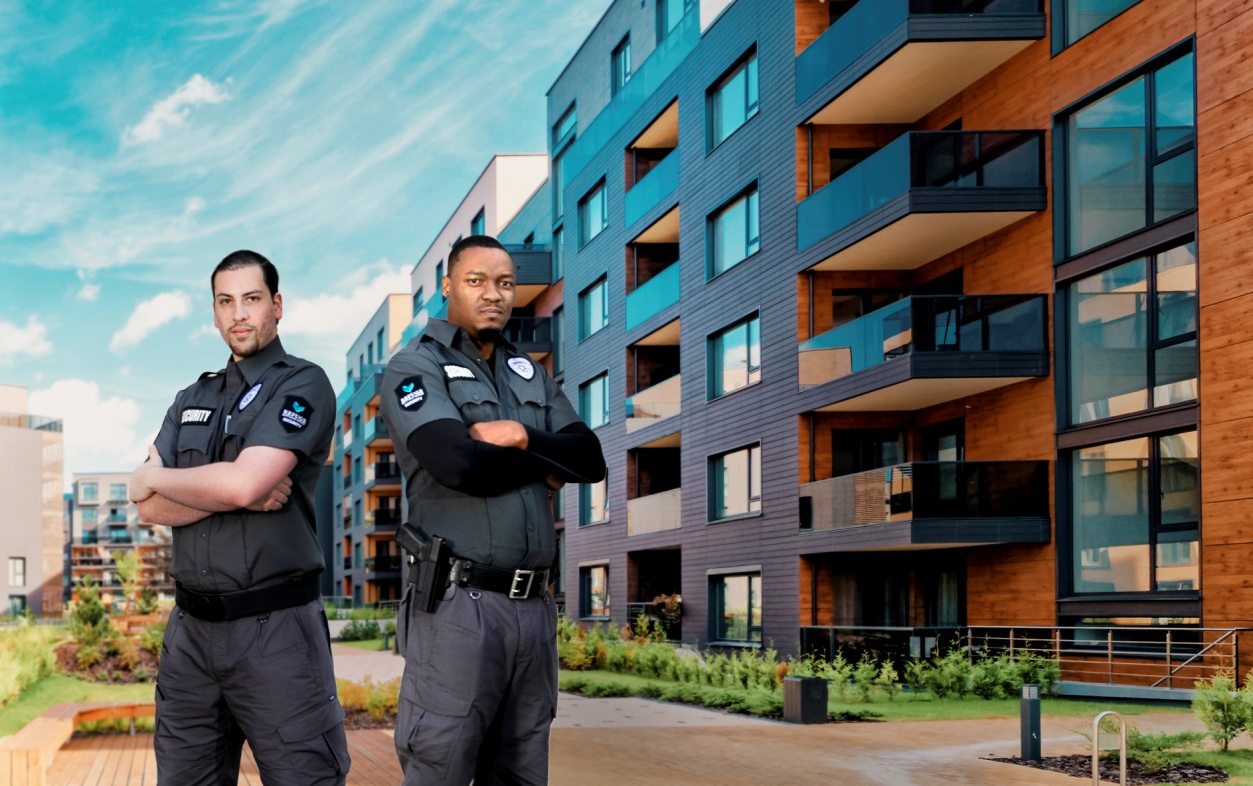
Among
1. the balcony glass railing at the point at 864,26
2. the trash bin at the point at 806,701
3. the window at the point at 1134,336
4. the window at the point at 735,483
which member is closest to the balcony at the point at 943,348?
the window at the point at 1134,336

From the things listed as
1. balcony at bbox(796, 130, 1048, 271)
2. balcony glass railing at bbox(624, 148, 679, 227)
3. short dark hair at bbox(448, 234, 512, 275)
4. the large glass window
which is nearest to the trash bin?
the large glass window

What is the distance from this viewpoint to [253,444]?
432 cm

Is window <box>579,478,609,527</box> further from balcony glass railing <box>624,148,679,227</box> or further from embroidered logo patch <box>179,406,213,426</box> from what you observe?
embroidered logo patch <box>179,406,213,426</box>

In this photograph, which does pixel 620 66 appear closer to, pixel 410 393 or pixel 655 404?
pixel 655 404

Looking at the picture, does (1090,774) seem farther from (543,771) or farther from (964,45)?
(964,45)

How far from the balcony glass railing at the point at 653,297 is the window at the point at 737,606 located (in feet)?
22.4

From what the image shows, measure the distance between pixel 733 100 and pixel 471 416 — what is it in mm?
25377

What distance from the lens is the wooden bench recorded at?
7195 mm

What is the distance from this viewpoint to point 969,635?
20.6m

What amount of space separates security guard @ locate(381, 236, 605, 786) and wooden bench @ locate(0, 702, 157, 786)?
147 cm

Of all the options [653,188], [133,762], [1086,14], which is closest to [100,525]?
[653,188]

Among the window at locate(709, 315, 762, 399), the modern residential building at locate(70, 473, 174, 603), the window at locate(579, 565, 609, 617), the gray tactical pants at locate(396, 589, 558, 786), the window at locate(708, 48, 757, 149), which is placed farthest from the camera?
the modern residential building at locate(70, 473, 174, 603)

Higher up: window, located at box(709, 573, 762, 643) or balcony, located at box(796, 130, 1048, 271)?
balcony, located at box(796, 130, 1048, 271)

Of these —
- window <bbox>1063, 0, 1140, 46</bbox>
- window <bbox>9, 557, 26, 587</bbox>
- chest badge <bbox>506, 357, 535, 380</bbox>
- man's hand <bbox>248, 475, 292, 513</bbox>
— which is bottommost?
window <bbox>9, 557, 26, 587</bbox>
